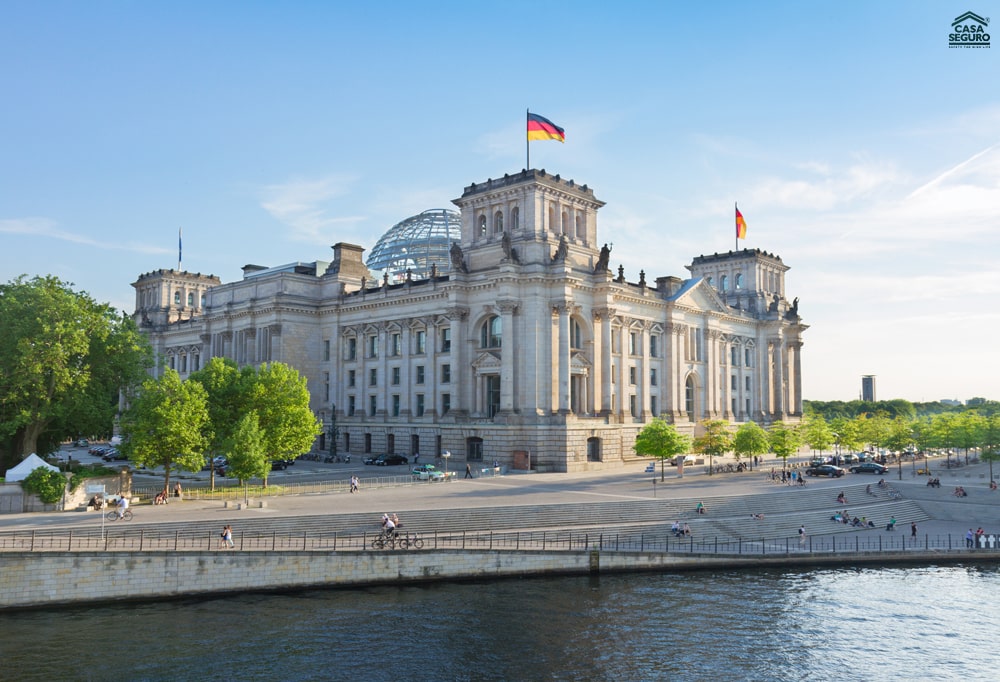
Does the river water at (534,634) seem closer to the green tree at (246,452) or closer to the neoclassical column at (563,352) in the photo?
the green tree at (246,452)

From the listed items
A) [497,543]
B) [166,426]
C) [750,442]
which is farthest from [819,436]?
[166,426]

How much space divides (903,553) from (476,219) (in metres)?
53.0

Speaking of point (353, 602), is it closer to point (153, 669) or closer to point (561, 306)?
point (153, 669)

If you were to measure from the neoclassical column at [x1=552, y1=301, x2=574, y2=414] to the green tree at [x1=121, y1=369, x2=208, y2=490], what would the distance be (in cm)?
3521

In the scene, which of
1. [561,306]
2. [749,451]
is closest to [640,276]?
[561,306]

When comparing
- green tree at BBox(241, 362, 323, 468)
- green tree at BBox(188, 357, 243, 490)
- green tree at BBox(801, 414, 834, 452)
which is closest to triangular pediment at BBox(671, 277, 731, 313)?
green tree at BBox(801, 414, 834, 452)

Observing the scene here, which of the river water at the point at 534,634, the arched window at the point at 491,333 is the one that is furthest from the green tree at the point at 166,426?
the arched window at the point at 491,333

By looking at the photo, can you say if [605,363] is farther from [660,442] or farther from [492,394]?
[660,442]

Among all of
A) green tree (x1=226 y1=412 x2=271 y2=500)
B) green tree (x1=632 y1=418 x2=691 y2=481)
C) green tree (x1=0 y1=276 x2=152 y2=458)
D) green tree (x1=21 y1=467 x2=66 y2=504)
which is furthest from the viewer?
green tree (x1=632 y1=418 x2=691 y2=481)

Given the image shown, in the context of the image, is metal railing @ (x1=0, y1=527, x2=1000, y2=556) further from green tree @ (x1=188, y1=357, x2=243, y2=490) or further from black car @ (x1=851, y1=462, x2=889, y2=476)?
black car @ (x1=851, y1=462, x2=889, y2=476)

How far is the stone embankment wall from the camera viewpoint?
35406 mm

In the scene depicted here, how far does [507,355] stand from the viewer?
3036 inches

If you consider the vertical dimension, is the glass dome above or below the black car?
above

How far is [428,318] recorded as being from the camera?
8781 centimetres
